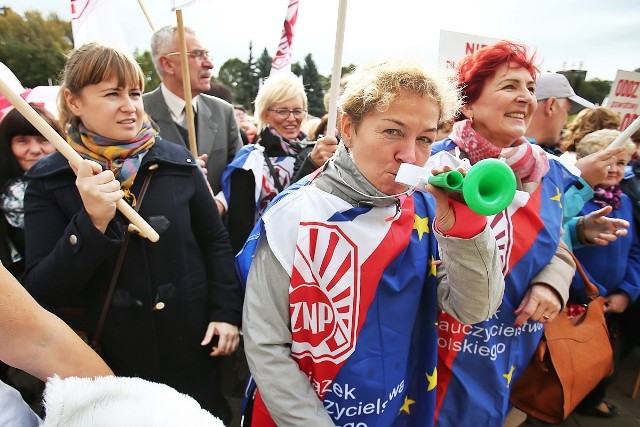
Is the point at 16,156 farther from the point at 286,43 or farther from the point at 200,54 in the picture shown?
the point at 286,43

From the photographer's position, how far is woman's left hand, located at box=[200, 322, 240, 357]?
1.67 metres

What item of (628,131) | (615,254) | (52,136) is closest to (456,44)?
(628,131)

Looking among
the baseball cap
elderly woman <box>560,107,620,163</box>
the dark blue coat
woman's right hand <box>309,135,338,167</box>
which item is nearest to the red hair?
woman's right hand <box>309,135,338,167</box>

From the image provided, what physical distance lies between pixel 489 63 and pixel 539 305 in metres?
0.97

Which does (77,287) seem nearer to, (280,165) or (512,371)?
(280,165)

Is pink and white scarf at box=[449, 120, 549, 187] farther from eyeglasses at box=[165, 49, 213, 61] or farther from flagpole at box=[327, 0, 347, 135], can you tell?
eyeglasses at box=[165, 49, 213, 61]

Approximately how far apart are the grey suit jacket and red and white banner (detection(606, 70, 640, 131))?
4.12m

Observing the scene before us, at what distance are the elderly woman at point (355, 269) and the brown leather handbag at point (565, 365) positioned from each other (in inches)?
31.8

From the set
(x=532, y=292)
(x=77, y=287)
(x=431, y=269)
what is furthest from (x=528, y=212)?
(x=77, y=287)

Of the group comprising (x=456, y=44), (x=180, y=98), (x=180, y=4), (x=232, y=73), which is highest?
(x=232, y=73)

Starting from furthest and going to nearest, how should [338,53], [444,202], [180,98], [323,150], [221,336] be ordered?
[180,98] → [323,150] → [221,336] → [338,53] → [444,202]

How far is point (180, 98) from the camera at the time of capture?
9.18ft

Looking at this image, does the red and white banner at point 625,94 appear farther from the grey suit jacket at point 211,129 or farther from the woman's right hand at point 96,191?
the woman's right hand at point 96,191

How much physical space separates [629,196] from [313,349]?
2636 millimetres
